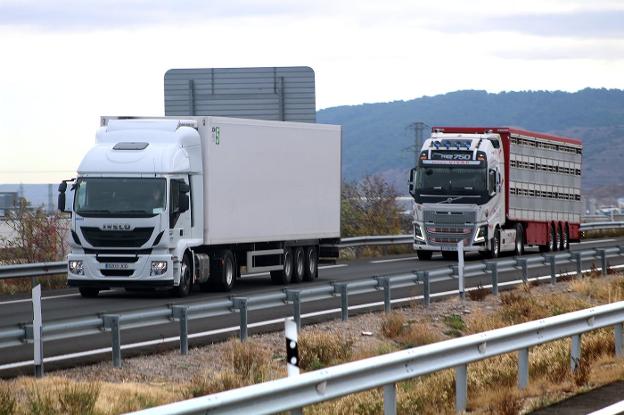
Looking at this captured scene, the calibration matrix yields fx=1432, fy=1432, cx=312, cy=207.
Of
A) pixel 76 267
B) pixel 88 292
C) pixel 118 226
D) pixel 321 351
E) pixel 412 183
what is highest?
pixel 412 183

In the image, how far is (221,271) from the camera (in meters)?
28.5

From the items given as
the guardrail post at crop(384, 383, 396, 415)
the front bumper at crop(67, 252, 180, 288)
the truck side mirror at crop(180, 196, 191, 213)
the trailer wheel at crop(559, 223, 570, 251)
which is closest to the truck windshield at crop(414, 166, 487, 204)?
the trailer wheel at crop(559, 223, 570, 251)

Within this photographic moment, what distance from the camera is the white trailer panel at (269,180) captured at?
92.2 ft

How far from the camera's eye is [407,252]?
46625 millimetres

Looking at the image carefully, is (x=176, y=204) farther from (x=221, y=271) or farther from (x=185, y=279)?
(x=221, y=271)

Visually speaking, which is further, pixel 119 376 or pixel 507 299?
pixel 507 299

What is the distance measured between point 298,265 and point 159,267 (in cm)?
568

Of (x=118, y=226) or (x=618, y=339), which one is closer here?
(x=618, y=339)

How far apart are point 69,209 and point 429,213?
1570 cm

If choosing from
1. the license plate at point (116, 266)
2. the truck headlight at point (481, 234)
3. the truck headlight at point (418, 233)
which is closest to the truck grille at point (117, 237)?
the license plate at point (116, 266)

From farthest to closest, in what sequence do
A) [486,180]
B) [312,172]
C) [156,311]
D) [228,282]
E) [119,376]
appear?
[486,180] → [312,172] → [228,282] → [156,311] → [119,376]

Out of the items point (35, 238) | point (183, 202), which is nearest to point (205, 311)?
point (183, 202)

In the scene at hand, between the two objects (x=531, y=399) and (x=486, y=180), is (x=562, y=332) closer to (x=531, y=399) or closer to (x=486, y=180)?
(x=531, y=399)

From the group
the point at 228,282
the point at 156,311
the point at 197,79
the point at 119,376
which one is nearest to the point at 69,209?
the point at 228,282
